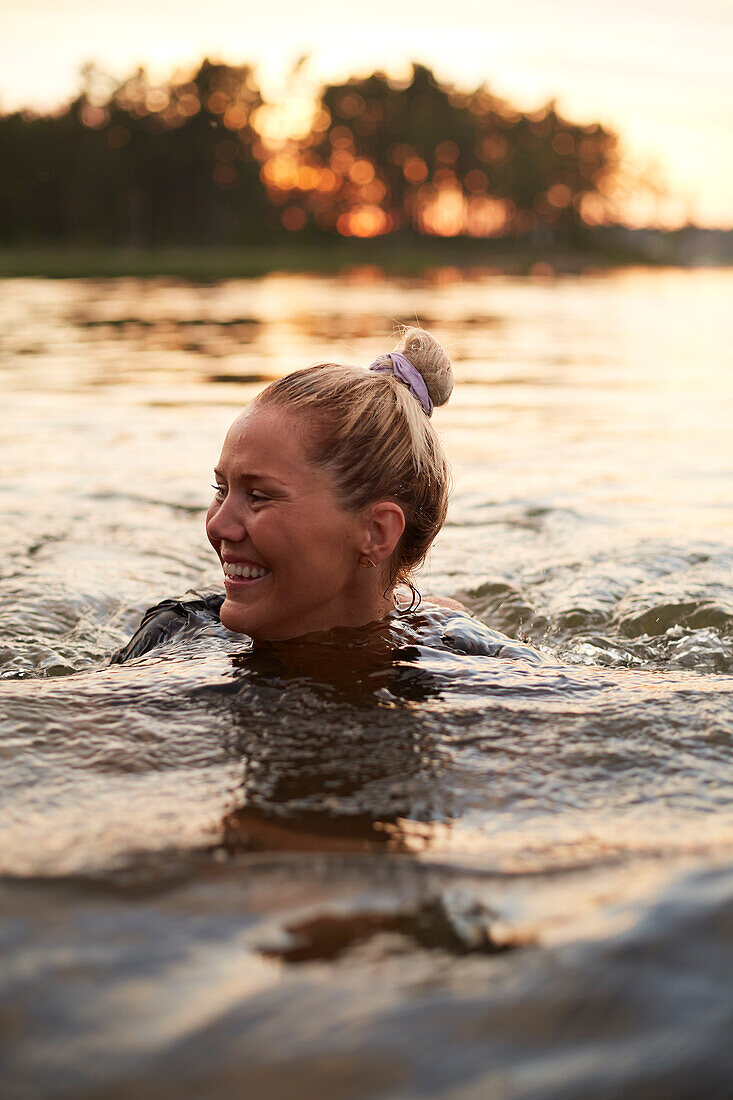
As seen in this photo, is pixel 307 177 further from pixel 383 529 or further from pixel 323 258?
pixel 383 529

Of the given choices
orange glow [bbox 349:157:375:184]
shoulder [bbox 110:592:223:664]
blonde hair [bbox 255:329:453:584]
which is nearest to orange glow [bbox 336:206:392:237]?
orange glow [bbox 349:157:375:184]

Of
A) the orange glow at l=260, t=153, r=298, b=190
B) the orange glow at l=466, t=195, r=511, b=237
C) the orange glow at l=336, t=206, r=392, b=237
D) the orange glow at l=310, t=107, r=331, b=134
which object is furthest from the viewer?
the orange glow at l=466, t=195, r=511, b=237

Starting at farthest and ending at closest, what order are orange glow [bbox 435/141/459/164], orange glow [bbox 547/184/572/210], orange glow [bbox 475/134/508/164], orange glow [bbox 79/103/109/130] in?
orange glow [bbox 547/184/572/210]
orange glow [bbox 475/134/508/164]
orange glow [bbox 435/141/459/164]
orange glow [bbox 79/103/109/130]

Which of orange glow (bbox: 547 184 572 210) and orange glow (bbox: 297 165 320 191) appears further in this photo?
orange glow (bbox: 547 184 572 210)

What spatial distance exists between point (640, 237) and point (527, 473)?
122401mm

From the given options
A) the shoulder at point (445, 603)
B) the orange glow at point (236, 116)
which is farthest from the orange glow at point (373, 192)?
the shoulder at point (445, 603)

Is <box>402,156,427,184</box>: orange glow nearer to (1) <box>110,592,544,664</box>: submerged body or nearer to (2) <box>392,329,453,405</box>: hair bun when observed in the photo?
(2) <box>392,329,453,405</box>: hair bun

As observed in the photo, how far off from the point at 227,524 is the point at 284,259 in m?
59.9

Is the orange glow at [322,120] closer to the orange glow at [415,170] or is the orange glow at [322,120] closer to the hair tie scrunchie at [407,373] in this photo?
the orange glow at [415,170]

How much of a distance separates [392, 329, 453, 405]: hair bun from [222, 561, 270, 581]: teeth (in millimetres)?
933

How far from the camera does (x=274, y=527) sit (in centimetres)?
343

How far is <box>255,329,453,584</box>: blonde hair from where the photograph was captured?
139 inches

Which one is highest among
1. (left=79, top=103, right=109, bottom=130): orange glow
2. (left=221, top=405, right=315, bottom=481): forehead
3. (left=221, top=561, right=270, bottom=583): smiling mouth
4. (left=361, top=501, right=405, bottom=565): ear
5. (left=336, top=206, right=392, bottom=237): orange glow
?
(left=79, top=103, right=109, bottom=130): orange glow

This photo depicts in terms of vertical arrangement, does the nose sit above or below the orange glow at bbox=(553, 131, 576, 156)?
below
